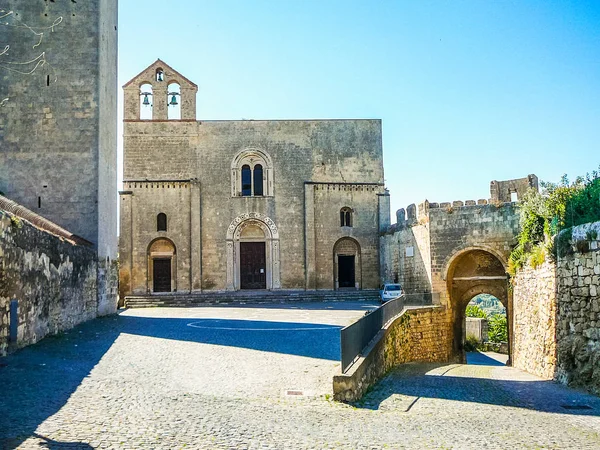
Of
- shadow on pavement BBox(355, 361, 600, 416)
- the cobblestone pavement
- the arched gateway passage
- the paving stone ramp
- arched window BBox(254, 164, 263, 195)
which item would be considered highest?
arched window BBox(254, 164, 263, 195)

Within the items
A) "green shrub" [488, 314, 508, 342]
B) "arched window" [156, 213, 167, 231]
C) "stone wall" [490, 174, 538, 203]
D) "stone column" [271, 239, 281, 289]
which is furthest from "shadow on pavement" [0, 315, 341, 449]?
"green shrub" [488, 314, 508, 342]

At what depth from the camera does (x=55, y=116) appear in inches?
747

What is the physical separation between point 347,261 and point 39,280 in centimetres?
2110

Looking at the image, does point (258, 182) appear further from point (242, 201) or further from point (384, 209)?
point (384, 209)

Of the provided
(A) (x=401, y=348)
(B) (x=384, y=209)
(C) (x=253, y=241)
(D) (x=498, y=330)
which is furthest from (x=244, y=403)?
(D) (x=498, y=330)

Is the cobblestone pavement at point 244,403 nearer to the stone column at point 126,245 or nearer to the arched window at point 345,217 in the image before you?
the stone column at point 126,245

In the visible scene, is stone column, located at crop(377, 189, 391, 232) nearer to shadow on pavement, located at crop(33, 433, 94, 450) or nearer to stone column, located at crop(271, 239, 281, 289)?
stone column, located at crop(271, 239, 281, 289)

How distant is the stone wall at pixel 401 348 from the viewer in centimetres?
873

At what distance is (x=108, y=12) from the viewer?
20.9 meters

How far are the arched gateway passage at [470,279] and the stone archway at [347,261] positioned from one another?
7.50 m

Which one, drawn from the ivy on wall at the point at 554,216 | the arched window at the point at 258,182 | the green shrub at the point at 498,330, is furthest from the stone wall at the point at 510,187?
the green shrub at the point at 498,330

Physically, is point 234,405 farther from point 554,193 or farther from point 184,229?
point 184,229

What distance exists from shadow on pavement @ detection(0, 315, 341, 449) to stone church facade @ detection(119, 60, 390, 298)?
11212mm

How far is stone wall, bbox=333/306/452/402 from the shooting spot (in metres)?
8.73
